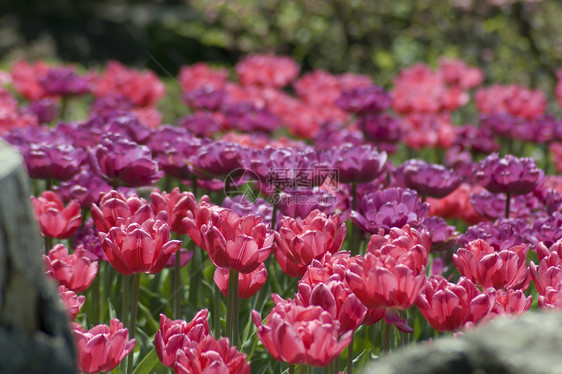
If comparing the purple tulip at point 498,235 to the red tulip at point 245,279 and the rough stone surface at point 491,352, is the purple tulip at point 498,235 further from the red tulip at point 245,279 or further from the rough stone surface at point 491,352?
the rough stone surface at point 491,352

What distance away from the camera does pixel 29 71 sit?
16.3 ft

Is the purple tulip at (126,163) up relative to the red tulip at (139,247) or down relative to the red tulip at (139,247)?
up

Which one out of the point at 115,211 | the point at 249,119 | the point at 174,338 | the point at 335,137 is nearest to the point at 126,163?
the point at 115,211

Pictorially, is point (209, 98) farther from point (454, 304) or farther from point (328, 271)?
point (454, 304)

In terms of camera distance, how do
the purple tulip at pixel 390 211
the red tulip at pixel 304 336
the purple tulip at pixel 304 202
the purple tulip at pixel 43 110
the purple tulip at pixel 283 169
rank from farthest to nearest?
the purple tulip at pixel 43 110
the purple tulip at pixel 283 169
the purple tulip at pixel 304 202
the purple tulip at pixel 390 211
the red tulip at pixel 304 336

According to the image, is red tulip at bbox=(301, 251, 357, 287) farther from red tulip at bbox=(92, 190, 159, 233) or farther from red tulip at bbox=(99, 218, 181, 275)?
red tulip at bbox=(92, 190, 159, 233)

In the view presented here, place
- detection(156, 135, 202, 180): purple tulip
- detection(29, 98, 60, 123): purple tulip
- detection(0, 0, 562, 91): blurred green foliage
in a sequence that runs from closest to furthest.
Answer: detection(156, 135, 202, 180): purple tulip < detection(29, 98, 60, 123): purple tulip < detection(0, 0, 562, 91): blurred green foliage

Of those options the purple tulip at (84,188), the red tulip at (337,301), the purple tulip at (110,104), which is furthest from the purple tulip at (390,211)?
the purple tulip at (110,104)

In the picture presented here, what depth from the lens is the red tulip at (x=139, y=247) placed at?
5.90 feet

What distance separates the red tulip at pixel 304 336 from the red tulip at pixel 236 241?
29cm

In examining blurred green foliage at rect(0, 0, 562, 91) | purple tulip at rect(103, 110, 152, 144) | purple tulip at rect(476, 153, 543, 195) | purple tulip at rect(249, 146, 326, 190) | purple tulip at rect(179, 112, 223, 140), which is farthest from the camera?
blurred green foliage at rect(0, 0, 562, 91)

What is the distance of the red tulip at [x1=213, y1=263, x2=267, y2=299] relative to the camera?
1.92 meters

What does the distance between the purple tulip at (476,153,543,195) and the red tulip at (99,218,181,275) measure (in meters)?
1.21

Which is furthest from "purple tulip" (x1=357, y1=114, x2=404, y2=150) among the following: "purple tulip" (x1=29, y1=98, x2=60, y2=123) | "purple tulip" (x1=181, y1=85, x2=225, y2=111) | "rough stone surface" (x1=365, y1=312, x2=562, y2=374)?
"rough stone surface" (x1=365, y1=312, x2=562, y2=374)
